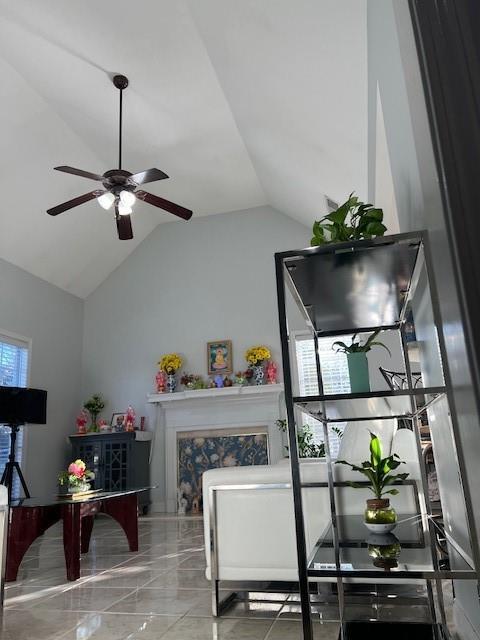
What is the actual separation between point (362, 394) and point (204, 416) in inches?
219

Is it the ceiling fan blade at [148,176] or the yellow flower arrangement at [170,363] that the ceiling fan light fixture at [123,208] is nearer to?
the ceiling fan blade at [148,176]

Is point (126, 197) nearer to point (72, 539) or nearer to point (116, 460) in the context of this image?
point (72, 539)

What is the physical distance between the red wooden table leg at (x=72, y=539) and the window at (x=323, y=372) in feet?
11.8

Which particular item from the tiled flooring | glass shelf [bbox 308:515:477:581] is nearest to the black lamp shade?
the tiled flooring

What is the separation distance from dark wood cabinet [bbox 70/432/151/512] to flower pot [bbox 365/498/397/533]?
522 centimetres

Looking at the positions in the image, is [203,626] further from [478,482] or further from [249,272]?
[249,272]

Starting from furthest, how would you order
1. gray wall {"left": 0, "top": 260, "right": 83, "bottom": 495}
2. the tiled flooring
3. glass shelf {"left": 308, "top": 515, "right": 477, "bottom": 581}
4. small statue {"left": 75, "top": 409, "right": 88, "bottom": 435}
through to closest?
small statue {"left": 75, "top": 409, "right": 88, "bottom": 435}
gray wall {"left": 0, "top": 260, "right": 83, "bottom": 495}
the tiled flooring
glass shelf {"left": 308, "top": 515, "right": 477, "bottom": 581}

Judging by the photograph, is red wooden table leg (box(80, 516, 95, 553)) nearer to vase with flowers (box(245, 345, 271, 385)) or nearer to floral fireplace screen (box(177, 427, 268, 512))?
floral fireplace screen (box(177, 427, 268, 512))

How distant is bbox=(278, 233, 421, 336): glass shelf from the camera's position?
1.38 meters

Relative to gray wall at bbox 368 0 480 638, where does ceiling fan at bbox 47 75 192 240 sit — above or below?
above

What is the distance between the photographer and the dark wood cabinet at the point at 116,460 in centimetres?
634

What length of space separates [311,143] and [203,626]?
356 centimetres

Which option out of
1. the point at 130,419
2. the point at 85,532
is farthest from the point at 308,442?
the point at 85,532

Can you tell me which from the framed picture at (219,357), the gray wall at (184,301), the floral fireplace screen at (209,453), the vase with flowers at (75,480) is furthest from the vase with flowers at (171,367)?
the vase with flowers at (75,480)
